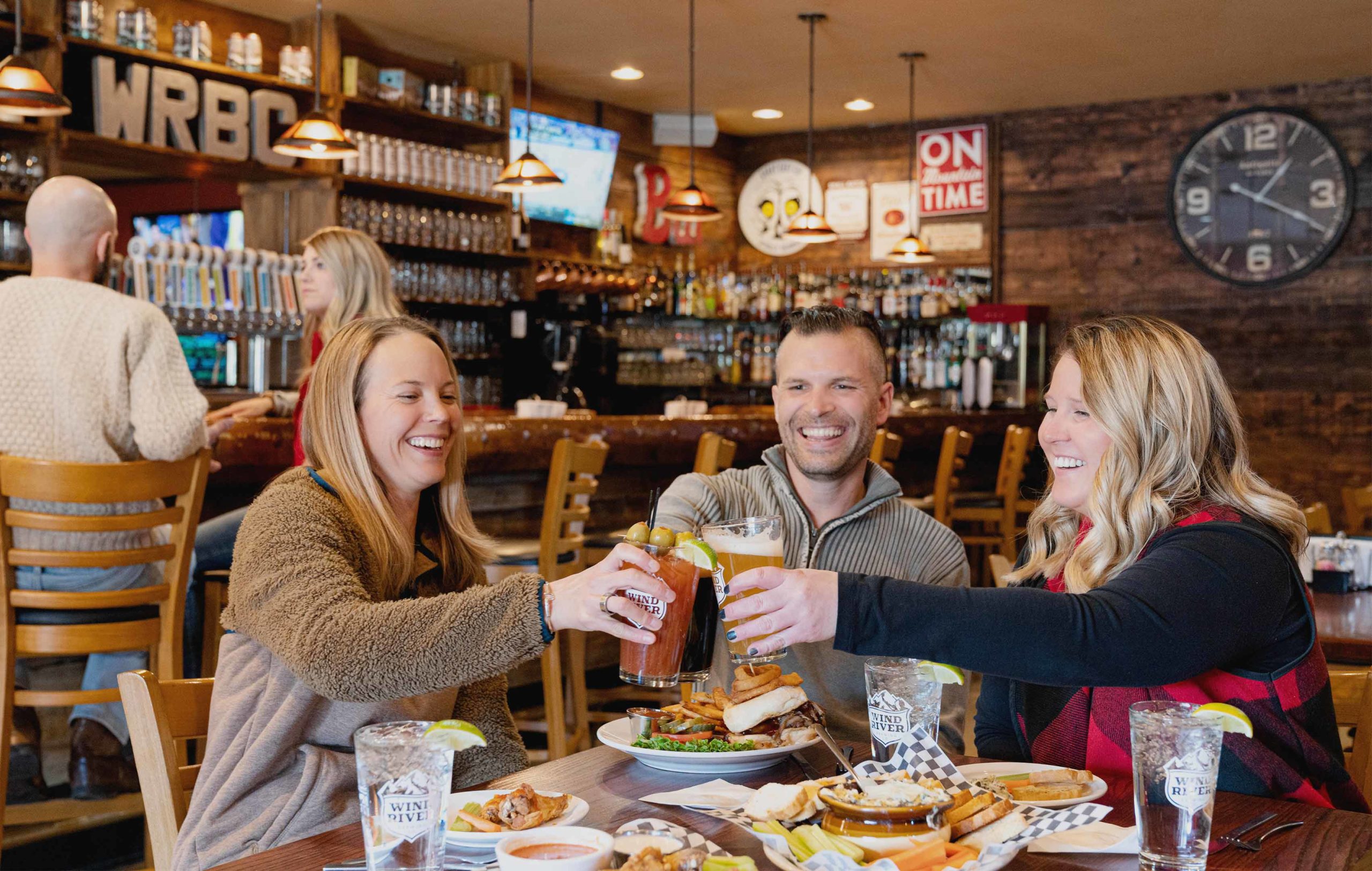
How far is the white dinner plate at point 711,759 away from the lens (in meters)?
1.54

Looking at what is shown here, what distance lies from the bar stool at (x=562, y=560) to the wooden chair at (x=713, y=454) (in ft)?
1.04

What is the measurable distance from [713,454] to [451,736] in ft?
10.1

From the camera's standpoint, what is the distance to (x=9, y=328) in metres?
3.39

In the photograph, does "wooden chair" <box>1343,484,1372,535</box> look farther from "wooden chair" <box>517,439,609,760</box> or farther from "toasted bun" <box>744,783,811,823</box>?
"toasted bun" <box>744,783,811,823</box>

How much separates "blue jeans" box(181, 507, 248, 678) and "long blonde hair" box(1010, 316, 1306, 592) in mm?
2652

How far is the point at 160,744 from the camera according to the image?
1517mm

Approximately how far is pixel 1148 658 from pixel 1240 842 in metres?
0.23

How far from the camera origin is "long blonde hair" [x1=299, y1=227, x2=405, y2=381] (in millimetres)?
3979

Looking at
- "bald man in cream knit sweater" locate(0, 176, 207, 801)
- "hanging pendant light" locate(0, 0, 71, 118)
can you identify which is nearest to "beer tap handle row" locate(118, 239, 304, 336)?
"hanging pendant light" locate(0, 0, 71, 118)

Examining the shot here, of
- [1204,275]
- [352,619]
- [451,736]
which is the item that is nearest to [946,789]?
[451,736]

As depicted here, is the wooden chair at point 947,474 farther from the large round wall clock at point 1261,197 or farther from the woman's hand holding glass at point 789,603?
the woman's hand holding glass at point 789,603

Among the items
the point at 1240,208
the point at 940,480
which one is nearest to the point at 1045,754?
the point at 940,480

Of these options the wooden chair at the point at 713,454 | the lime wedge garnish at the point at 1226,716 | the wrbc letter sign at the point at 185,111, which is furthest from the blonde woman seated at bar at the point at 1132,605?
the wrbc letter sign at the point at 185,111

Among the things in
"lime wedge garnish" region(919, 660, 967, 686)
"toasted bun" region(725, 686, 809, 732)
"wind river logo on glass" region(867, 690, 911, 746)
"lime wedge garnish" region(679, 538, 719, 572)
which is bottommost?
"toasted bun" region(725, 686, 809, 732)
